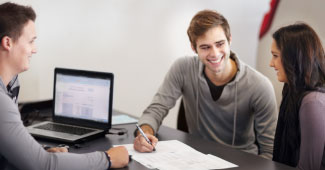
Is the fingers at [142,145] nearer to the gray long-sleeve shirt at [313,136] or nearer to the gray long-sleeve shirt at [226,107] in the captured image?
the gray long-sleeve shirt at [226,107]

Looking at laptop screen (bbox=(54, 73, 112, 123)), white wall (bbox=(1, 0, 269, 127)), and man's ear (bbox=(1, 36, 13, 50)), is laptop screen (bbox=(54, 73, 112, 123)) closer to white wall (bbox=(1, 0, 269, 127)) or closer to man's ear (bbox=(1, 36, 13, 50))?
man's ear (bbox=(1, 36, 13, 50))

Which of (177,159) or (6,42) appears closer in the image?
(6,42)

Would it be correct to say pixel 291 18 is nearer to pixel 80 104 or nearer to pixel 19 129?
pixel 80 104

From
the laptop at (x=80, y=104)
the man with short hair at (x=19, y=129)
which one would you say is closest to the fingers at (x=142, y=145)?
the man with short hair at (x=19, y=129)

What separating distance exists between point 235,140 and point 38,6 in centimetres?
167

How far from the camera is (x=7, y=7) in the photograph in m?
1.32

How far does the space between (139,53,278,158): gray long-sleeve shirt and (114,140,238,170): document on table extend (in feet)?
1.13

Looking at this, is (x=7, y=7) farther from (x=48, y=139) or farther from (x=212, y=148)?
(x=212, y=148)

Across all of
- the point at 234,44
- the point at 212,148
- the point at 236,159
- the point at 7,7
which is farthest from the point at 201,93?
the point at 234,44

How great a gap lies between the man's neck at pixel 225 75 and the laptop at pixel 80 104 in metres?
0.61

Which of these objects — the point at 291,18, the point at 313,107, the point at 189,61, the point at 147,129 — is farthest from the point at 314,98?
the point at 291,18

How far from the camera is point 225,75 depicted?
2.13 m

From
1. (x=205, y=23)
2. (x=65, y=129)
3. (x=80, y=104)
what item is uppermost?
(x=205, y=23)

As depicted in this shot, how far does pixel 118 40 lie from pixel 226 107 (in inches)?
55.2
